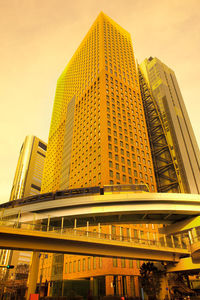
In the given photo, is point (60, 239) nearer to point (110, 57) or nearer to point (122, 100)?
point (122, 100)

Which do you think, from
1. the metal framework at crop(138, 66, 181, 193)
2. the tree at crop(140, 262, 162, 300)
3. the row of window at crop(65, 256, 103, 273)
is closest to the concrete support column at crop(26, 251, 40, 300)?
the tree at crop(140, 262, 162, 300)

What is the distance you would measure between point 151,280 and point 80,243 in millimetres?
13828

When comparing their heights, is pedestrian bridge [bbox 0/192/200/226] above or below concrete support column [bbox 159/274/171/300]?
above

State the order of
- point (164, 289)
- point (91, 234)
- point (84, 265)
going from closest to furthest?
point (91, 234), point (164, 289), point (84, 265)

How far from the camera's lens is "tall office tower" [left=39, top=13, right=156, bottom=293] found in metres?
70.9

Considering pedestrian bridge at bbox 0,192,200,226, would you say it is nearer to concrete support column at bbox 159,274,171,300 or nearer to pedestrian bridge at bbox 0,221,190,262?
pedestrian bridge at bbox 0,221,190,262

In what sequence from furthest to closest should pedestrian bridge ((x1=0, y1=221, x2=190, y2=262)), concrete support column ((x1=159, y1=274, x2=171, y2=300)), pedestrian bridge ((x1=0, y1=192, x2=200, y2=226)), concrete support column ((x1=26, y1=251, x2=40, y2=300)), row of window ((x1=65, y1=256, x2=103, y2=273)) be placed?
row of window ((x1=65, y1=256, x2=103, y2=273)) < pedestrian bridge ((x1=0, y1=192, x2=200, y2=226)) < concrete support column ((x1=159, y1=274, x2=171, y2=300)) < concrete support column ((x1=26, y1=251, x2=40, y2=300)) < pedestrian bridge ((x1=0, y1=221, x2=190, y2=262))

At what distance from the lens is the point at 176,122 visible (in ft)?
358

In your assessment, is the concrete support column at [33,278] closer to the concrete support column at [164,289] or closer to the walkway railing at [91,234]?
the walkway railing at [91,234]

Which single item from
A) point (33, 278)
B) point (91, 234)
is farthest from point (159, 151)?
point (33, 278)

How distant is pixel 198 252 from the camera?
96.3ft

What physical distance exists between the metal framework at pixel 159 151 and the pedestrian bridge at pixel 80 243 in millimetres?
60595

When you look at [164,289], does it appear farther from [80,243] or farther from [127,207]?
[80,243]

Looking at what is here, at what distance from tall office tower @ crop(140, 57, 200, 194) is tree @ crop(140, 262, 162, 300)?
58.6 metres
